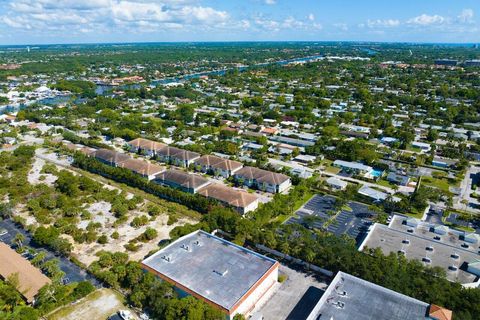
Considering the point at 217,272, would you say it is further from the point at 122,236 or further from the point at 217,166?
the point at 217,166

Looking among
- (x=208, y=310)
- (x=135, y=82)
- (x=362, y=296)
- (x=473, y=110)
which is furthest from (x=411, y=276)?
(x=135, y=82)

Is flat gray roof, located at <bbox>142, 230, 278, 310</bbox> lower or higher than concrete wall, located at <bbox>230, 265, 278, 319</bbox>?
higher

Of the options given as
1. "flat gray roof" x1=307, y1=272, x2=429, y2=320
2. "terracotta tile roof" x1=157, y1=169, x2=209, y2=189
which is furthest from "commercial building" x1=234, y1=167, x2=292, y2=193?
"flat gray roof" x1=307, y1=272, x2=429, y2=320

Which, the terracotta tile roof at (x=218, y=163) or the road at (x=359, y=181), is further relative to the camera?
the terracotta tile roof at (x=218, y=163)

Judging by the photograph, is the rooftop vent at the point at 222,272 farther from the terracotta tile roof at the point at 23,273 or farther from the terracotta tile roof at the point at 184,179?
the terracotta tile roof at the point at 184,179

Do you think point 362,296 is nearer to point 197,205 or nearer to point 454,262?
point 454,262

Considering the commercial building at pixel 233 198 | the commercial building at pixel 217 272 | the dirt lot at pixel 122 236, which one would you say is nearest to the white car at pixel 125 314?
the commercial building at pixel 217 272

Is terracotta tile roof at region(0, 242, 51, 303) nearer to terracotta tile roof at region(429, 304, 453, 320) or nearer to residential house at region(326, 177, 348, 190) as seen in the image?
terracotta tile roof at region(429, 304, 453, 320)
